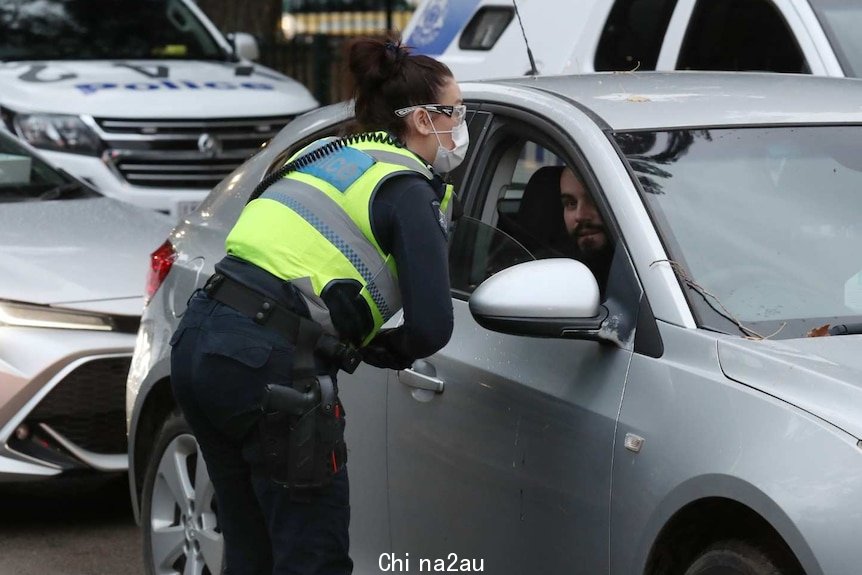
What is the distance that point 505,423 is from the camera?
11.6 feet

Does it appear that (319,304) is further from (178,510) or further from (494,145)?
(178,510)

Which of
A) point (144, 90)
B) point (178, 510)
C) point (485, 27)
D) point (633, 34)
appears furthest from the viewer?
point (144, 90)

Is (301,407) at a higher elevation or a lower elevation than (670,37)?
lower

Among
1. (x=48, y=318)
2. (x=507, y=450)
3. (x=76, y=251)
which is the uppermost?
(x=507, y=450)

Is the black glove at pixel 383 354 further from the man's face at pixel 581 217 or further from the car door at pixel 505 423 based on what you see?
the man's face at pixel 581 217

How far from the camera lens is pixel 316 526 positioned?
10.9 ft

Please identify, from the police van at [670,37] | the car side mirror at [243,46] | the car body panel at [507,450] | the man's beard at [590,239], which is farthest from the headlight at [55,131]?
the man's beard at [590,239]

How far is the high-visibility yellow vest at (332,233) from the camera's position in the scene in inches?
130

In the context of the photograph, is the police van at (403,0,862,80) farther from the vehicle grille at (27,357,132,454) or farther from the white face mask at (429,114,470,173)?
the white face mask at (429,114,470,173)

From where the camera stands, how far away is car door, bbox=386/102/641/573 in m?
3.31

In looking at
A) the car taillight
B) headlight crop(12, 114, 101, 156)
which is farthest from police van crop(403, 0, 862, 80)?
the car taillight

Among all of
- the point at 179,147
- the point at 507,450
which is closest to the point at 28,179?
the point at 179,147

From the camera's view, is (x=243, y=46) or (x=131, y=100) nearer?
(x=131, y=100)

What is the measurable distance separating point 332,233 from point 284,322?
0.21m
